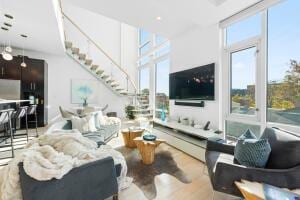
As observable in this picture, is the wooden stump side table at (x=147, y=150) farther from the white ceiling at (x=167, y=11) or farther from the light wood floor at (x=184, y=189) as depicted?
the white ceiling at (x=167, y=11)

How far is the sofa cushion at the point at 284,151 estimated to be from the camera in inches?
63.7

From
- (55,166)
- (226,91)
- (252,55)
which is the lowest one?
(55,166)

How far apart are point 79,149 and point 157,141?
61.7 inches

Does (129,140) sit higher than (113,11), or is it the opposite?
(113,11)

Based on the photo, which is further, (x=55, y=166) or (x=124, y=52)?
(x=124, y=52)

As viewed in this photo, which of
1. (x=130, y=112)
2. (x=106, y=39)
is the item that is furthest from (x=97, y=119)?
(x=106, y=39)

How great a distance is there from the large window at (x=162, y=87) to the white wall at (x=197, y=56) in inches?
36.5

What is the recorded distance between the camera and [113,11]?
12.8ft

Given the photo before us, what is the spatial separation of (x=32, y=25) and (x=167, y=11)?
3.31 m

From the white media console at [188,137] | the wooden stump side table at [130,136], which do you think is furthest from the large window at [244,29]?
the wooden stump side table at [130,136]

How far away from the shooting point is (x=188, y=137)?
3730 mm

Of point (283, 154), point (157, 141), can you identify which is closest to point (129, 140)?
point (157, 141)

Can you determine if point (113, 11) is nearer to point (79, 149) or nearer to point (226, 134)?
point (79, 149)

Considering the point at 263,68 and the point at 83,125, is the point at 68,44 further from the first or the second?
the point at 263,68
